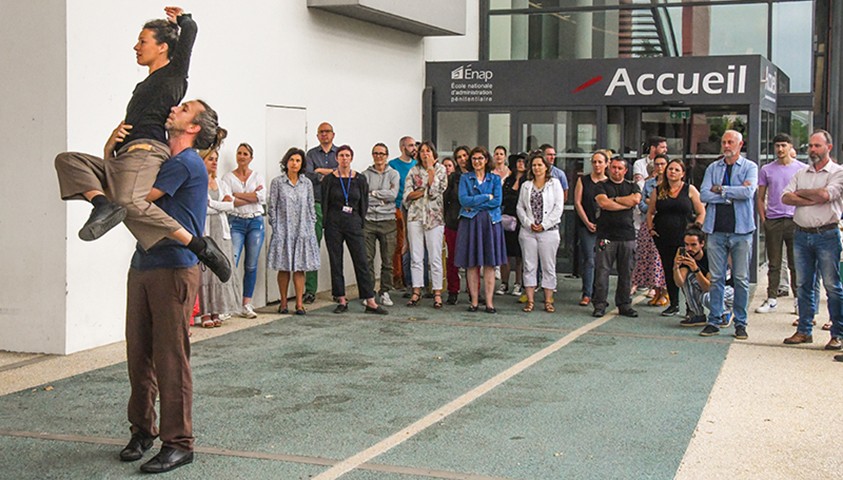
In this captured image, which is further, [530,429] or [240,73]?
[240,73]

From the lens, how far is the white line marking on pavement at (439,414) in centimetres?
609

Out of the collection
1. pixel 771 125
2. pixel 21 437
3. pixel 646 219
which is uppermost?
pixel 771 125

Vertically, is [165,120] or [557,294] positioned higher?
[165,120]

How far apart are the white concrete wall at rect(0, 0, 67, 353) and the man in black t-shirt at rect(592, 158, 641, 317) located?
5.91 metres

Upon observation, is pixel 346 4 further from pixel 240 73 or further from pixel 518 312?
pixel 518 312

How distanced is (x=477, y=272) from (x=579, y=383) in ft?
14.4

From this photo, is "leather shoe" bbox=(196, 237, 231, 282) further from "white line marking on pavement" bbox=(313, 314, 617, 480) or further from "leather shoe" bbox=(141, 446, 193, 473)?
"white line marking on pavement" bbox=(313, 314, 617, 480)

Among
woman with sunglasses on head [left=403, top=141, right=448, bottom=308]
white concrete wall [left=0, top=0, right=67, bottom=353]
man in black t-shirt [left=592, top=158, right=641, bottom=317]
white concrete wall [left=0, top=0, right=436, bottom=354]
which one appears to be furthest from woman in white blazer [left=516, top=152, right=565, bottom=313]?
white concrete wall [left=0, top=0, right=67, bottom=353]

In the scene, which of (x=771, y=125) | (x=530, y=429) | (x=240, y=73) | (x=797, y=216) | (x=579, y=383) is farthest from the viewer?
(x=771, y=125)

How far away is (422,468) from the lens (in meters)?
6.05

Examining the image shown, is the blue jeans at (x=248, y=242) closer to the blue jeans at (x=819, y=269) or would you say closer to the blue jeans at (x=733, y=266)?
the blue jeans at (x=733, y=266)

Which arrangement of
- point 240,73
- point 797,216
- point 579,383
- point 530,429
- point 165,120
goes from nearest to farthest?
point 165,120 < point 530,429 < point 579,383 < point 797,216 < point 240,73

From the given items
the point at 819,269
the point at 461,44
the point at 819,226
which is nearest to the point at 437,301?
the point at 819,269

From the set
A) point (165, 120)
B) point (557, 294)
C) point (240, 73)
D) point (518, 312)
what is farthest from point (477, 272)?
point (165, 120)
